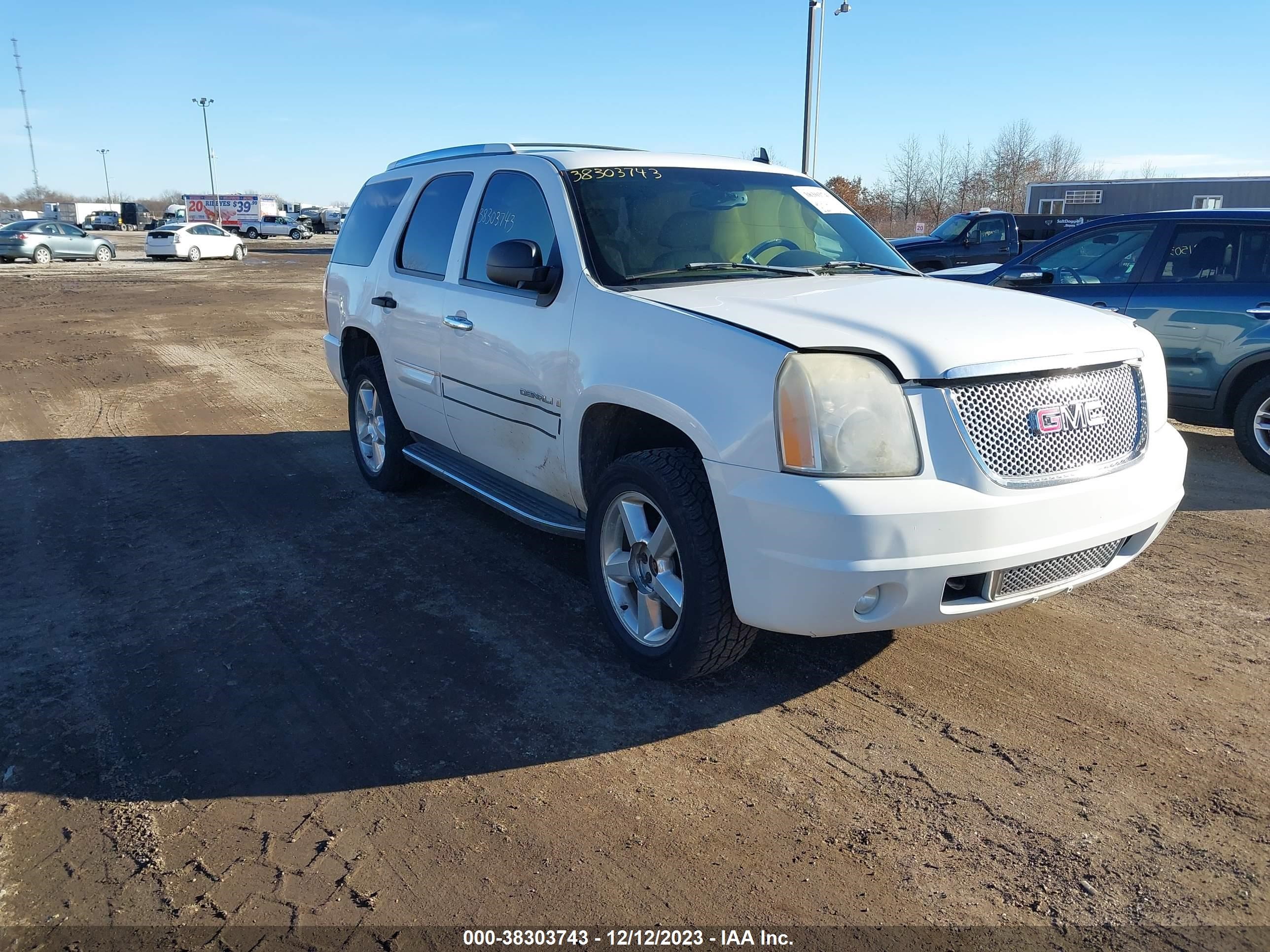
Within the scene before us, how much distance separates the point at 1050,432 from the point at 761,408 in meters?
1.00

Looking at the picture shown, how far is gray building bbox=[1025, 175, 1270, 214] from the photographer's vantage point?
4453cm

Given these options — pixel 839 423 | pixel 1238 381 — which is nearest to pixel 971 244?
pixel 1238 381

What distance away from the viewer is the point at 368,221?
20.4 ft

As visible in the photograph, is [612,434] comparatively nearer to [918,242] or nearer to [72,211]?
[918,242]

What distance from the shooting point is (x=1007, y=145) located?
212 feet

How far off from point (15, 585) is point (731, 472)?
3846 millimetres

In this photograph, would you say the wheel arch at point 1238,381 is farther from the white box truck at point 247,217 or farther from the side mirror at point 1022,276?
the white box truck at point 247,217

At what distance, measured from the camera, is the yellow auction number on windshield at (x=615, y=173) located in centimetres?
437

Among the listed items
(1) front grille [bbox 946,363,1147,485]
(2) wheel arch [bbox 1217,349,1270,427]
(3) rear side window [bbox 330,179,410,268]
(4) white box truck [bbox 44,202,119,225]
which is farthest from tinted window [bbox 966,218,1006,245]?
(4) white box truck [bbox 44,202,119,225]

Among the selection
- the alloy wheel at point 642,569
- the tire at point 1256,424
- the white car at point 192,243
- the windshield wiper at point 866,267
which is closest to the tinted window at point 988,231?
the tire at point 1256,424

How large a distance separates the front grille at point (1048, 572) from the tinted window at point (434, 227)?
3274mm

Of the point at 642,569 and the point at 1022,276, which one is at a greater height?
the point at 1022,276

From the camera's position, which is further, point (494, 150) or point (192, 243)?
point (192, 243)

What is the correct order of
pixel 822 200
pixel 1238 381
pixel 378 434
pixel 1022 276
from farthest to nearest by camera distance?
pixel 1022 276 → pixel 1238 381 → pixel 378 434 → pixel 822 200
